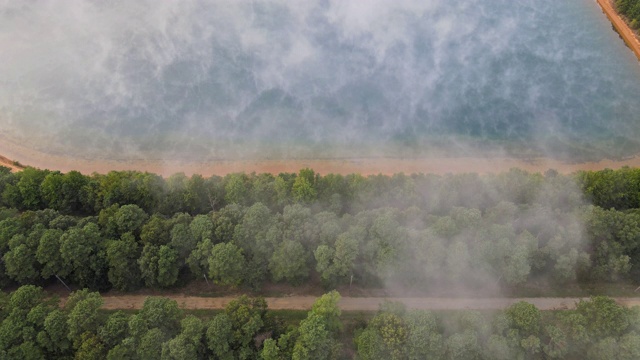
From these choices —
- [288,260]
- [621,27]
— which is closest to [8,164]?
[288,260]

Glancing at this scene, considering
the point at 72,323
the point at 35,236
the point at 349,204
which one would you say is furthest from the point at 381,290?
the point at 35,236

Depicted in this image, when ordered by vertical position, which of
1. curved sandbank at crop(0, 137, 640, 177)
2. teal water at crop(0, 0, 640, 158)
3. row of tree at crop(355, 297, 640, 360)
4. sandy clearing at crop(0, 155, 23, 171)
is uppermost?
teal water at crop(0, 0, 640, 158)

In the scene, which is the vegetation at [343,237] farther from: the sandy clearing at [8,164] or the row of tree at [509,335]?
the sandy clearing at [8,164]

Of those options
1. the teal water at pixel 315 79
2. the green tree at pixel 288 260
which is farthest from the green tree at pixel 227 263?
the teal water at pixel 315 79

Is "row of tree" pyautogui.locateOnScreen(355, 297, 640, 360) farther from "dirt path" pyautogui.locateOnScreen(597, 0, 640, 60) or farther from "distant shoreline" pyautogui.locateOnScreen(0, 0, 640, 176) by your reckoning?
"dirt path" pyautogui.locateOnScreen(597, 0, 640, 60)

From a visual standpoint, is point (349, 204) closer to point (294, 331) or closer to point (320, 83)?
point (294, 331)

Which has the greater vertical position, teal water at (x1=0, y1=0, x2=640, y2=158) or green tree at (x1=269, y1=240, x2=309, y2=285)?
teal water at (x1=0, y1=0, x2=640, y2=158)

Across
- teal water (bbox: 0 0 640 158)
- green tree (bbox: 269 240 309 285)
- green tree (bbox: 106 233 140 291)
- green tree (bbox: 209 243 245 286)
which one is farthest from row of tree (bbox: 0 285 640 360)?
teal water (bbox: 0 0 640 158)
